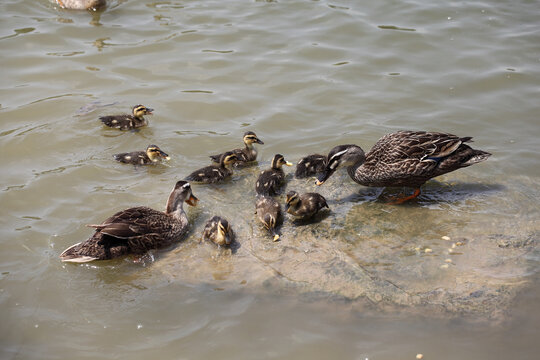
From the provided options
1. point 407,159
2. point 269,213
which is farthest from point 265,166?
point 407,159

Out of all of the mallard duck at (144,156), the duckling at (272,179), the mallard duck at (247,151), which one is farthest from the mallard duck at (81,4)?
the duckling at (272,179)

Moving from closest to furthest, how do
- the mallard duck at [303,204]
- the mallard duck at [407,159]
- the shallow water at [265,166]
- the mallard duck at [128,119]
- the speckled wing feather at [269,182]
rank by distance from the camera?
the shallow water at [265,166]
the mallard duck at [303,204]
the mallard duck at [407,159]
the speckled wing feather at [269,182]
the mallard duck at [128,119]

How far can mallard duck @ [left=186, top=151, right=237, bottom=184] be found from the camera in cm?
584

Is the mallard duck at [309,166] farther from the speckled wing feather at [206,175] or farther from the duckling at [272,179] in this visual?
the speckled wing feather at [206,175]

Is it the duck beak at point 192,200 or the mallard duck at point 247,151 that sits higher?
the mallard duck at point 247,151

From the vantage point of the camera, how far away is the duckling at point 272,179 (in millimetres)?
5480

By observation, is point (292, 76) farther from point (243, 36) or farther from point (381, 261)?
point (381, 261)

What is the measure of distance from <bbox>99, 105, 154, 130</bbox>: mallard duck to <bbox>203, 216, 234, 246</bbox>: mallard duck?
8.62 ft

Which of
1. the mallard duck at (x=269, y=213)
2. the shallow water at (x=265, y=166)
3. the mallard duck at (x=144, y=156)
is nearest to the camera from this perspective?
the shallow water at (x=265, y=166)

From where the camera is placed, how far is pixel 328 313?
4.05 metres

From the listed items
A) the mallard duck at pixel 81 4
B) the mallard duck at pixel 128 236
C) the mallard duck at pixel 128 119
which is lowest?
the mallard duck at pixel 128 236

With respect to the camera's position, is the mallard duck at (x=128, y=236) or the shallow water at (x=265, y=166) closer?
the shallow water at (x=265, y=166)

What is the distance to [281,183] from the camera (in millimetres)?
5836

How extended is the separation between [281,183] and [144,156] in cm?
171
